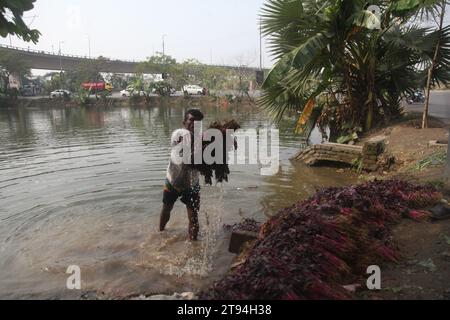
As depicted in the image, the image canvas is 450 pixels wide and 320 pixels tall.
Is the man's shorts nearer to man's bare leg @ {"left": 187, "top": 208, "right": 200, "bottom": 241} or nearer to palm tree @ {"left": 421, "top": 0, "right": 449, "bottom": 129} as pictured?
man's bare leg @ {"left": 187, "top": 208, "right": 200, "bottom": 241}

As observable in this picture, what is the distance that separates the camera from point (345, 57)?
34.3 ft

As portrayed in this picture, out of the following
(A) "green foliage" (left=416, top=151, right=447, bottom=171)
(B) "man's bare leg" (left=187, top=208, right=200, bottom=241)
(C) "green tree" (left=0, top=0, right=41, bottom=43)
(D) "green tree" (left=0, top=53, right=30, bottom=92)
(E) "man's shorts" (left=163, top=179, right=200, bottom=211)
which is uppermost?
(D) "green tree" (left=0, top=53, right=30, bottom=92)

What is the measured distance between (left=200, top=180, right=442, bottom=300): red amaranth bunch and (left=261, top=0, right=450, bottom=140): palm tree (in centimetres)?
455

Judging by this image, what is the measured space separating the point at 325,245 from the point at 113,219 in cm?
441

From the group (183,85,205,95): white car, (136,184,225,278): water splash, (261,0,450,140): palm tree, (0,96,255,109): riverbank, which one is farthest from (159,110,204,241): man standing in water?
(183,85,205,95): white car

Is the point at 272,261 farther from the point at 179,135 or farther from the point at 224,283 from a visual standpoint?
the point at 179,135

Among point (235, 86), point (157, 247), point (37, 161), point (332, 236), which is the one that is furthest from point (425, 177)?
point (235, 86)

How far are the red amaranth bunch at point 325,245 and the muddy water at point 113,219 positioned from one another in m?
1.45

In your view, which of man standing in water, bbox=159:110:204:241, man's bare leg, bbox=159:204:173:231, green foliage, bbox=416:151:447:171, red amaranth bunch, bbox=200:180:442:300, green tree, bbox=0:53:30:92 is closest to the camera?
red amaranth bunch, bbox=200:180:442:300

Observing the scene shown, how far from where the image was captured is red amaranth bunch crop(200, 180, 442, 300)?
2705 millimetres

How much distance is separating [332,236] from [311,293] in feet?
2.91

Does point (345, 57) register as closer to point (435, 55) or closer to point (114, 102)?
point (435, 55)

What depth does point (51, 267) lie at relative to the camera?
195 inches

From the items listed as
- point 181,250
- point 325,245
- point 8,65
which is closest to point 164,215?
point 181,250
